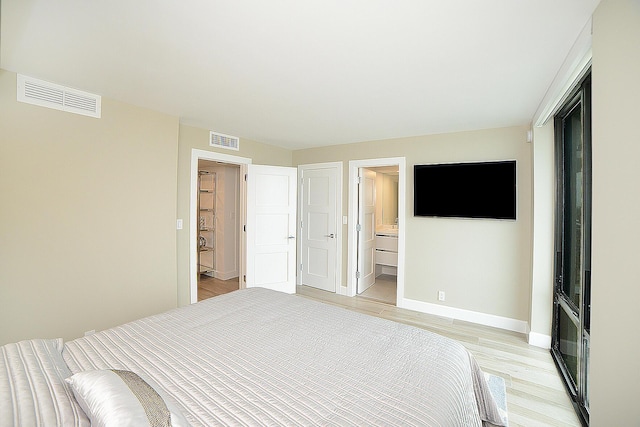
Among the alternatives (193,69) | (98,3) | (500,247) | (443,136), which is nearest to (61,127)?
(193,69)

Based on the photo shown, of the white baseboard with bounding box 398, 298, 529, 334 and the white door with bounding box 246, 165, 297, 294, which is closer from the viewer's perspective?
the white baseboard with bounding box 398, 298, 529, 334

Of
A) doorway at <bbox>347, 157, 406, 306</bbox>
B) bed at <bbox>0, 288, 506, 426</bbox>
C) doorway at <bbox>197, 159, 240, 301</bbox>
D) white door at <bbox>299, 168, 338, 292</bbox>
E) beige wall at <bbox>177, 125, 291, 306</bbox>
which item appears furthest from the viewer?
doorway at <bbox>197, 159, 240, 301</bbox>

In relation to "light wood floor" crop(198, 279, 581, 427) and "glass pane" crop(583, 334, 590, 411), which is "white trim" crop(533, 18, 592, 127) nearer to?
"glass pane" crop(583, 334, 590, 411)

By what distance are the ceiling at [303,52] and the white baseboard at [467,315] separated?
2.38m

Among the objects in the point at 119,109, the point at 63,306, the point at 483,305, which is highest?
the point at 119,109

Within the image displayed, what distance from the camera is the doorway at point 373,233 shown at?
3990mm

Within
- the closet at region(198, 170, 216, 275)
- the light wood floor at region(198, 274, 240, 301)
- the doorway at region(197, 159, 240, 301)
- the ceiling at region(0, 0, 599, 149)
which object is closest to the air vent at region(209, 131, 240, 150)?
the ceiling at region(0, 0, 599, 149)

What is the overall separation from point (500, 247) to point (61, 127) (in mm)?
4671

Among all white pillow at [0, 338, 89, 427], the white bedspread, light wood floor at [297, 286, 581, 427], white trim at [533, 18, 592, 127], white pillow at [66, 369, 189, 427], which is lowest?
light wood floor at [297, 286, 581, 427]

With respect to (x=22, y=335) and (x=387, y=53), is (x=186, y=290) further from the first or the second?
(x=387, y=53)

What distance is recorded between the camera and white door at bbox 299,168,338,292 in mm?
4660

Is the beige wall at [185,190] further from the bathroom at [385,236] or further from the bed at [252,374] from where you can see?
the bathroom at [385,236]

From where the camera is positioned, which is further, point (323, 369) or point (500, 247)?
point (500, 247)

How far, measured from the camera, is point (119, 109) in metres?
2.67
